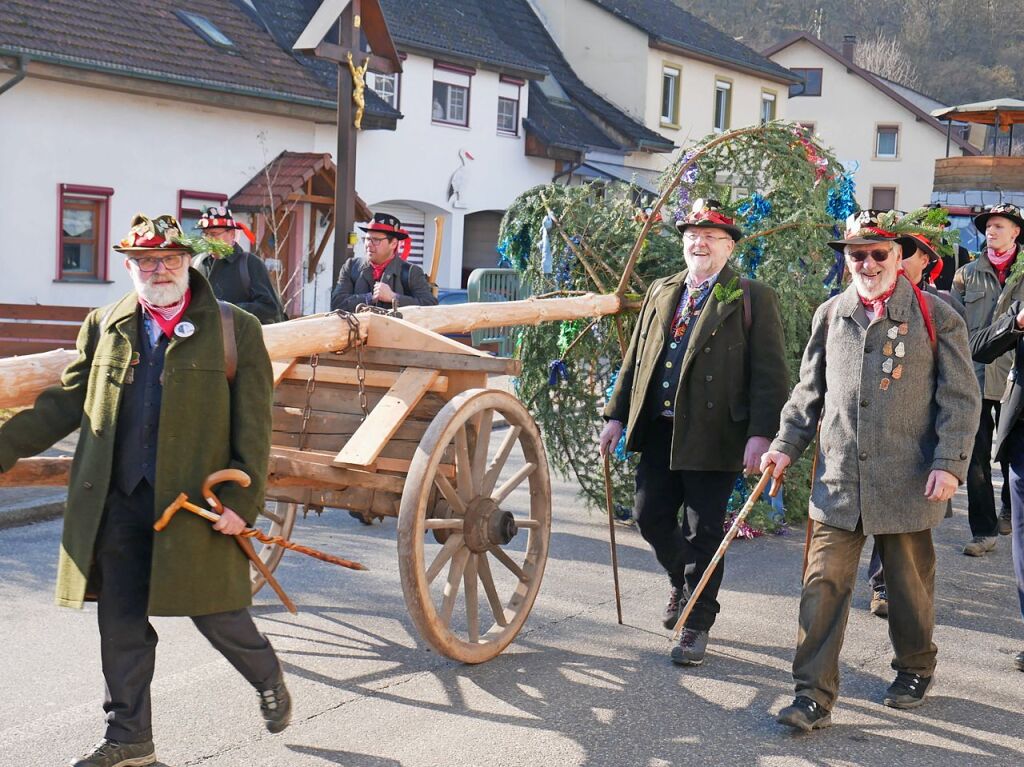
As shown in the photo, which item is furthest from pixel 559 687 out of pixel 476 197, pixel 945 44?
pixel 945 44

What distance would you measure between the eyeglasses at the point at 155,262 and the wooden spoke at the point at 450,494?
1509 mm

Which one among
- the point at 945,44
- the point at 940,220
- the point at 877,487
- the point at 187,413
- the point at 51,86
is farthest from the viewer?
the point at 945,44

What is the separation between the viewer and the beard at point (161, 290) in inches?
163

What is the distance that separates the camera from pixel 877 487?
16.0ft

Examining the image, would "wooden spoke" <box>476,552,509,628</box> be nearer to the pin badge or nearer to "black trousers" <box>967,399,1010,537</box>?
the pin badge

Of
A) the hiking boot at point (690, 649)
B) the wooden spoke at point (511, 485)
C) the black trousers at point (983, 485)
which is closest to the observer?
the hiking boot at point (690, 649)

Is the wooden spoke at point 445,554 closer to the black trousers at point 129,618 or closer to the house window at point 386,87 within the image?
the black trousers at point 129,618

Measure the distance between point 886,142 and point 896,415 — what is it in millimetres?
42442

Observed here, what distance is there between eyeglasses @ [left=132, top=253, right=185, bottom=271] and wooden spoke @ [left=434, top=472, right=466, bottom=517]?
59.4 inches

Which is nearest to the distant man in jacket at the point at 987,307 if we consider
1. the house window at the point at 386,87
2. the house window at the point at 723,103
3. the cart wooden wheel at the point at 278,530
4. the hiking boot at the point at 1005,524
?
the hiking boot at the point at 1005,524

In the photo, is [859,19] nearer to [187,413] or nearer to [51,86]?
[51,86]

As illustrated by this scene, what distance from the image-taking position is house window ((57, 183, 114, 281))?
17734 millimetres

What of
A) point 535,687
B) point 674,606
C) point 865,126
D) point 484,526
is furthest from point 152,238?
point 865,126

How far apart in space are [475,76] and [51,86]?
974cm
